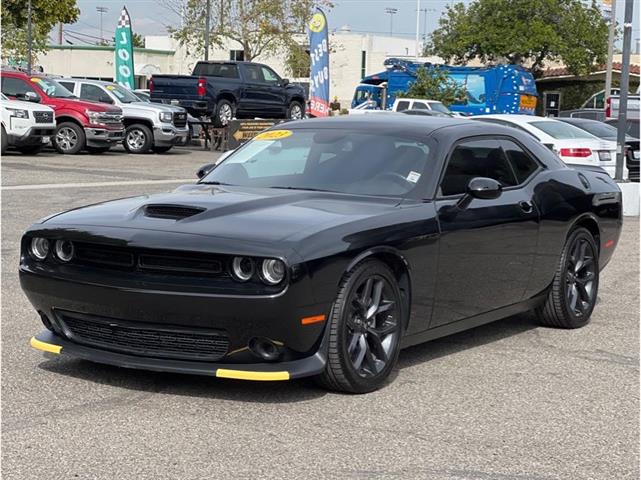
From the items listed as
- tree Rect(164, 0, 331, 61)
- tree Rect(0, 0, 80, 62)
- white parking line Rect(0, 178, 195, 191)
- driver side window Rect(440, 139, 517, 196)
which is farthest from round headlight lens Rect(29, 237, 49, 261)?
tree Rect(164, 0, 331, 61)

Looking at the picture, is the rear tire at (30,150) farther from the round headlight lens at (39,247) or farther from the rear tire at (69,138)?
the round headlight lens at (39,247)

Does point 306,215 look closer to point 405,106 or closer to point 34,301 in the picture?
point 34,301

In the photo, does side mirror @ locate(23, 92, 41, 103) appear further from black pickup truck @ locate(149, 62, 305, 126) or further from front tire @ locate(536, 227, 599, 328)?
front tire @ locate(536, 227, 599, 328)

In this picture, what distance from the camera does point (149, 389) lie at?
20.0ft

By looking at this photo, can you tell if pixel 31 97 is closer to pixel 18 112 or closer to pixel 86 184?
pixel 18 112

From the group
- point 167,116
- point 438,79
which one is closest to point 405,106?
point 438,79

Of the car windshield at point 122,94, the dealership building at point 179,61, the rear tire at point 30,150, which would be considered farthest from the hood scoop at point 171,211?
the dealership building at point 179,61

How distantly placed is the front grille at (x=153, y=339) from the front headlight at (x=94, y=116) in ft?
70.7

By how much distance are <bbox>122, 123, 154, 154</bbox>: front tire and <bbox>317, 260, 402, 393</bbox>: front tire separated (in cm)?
2403

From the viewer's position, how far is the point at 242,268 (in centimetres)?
576

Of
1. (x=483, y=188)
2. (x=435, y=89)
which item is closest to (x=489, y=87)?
(x=435, y=89)

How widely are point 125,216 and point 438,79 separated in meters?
37.7

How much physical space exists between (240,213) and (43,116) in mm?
20273

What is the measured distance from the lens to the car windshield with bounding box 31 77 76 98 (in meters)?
27.5
